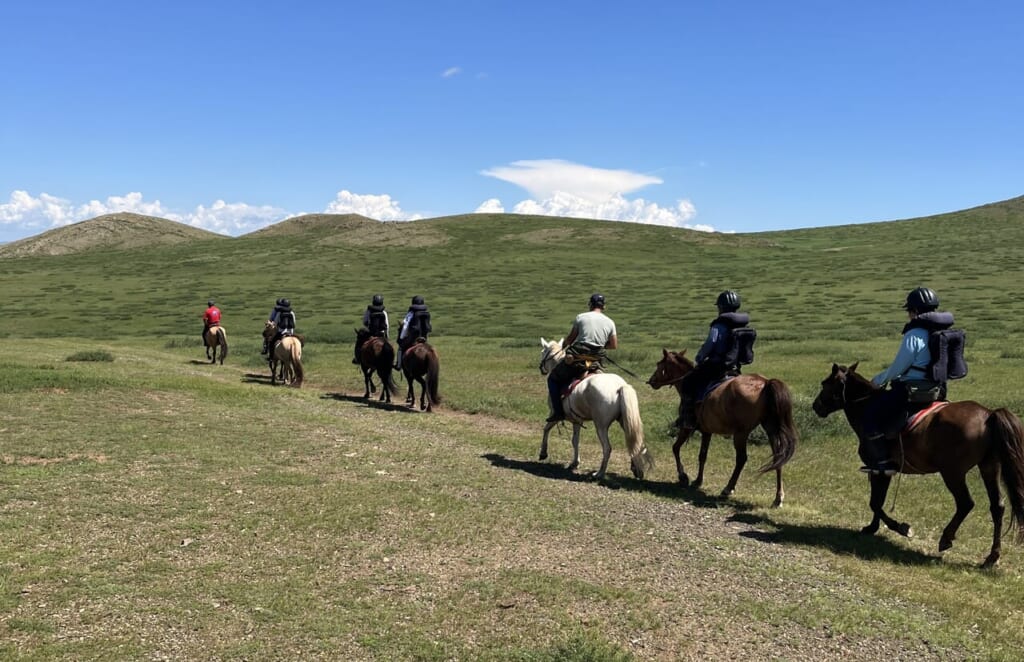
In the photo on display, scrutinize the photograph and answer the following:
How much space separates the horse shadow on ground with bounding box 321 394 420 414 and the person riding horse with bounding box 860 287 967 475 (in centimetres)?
1290

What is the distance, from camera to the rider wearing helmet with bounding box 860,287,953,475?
29.5ft

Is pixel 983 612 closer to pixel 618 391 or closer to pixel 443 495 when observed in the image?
pixel 618 391

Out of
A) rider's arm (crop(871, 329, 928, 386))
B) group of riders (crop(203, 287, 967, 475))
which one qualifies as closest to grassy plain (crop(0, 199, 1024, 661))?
group of riders (crop(203, 287, 967, 475))

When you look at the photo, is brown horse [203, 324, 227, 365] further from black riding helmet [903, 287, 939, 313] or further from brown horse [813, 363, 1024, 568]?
black riding helmet [903, 287, 939, 313]

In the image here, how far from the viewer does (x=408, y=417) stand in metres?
18.6

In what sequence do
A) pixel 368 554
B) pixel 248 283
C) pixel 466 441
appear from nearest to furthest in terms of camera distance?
pixel 368 554 → pixel 466 441 → pixel 248 283

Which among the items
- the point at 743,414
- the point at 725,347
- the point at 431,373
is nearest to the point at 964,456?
the point at 743,414

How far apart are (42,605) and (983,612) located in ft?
31.8

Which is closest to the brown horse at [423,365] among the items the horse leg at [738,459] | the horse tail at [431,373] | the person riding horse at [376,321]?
the horse tail at [431,373]

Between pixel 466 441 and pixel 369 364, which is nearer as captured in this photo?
pixel 466 441

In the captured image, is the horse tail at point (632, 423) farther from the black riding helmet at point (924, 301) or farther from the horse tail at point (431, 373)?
the horse tail at point (431, 373)

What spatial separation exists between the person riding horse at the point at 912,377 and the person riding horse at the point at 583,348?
4.64 metres

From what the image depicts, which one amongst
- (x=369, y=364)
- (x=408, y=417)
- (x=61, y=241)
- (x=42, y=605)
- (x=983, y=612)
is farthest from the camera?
(x=61, y=241)

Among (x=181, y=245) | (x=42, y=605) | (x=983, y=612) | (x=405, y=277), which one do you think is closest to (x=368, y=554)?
(x=42, y=605)
